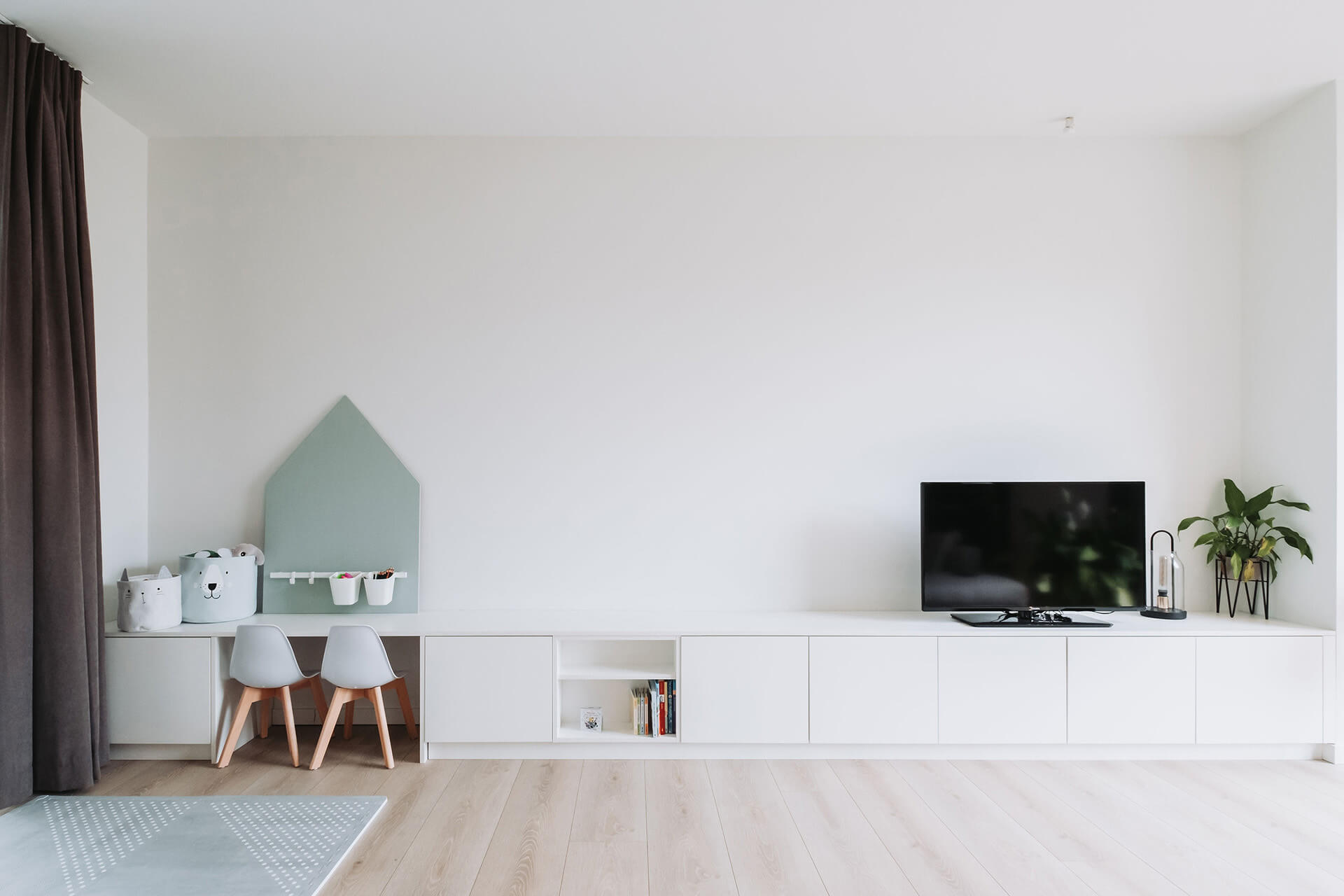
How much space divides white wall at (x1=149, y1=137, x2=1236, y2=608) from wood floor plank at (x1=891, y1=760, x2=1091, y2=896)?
814mm

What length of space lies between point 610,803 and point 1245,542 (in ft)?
9.56

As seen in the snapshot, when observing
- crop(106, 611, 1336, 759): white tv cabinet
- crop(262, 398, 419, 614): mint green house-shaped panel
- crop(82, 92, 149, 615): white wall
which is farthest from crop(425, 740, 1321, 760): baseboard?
crop(82, 92, 149, 615): white wall

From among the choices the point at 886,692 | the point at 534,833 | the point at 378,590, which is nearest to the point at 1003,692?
the point at 886,692

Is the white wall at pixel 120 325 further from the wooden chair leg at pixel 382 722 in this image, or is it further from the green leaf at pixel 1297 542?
the green leaf at pixel 1297 542

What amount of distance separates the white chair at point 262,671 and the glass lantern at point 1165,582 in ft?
11.6

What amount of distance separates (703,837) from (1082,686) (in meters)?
1.70

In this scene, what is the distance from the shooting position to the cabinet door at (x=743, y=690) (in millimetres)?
3154

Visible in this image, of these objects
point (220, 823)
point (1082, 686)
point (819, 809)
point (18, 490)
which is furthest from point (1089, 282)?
point (18, 490)

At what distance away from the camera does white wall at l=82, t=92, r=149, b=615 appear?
3.29m

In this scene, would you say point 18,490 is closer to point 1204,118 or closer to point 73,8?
point 73,8

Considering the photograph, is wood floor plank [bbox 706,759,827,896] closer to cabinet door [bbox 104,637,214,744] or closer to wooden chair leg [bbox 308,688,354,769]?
wooden chair leg [bbox 308,688,354,769]

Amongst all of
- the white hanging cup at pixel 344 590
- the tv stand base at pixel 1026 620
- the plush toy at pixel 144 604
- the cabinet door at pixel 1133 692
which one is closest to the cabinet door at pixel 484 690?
the white hanging cup at pixel 344 590

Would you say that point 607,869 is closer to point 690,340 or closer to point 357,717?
point 357,717

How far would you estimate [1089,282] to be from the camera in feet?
11.9
